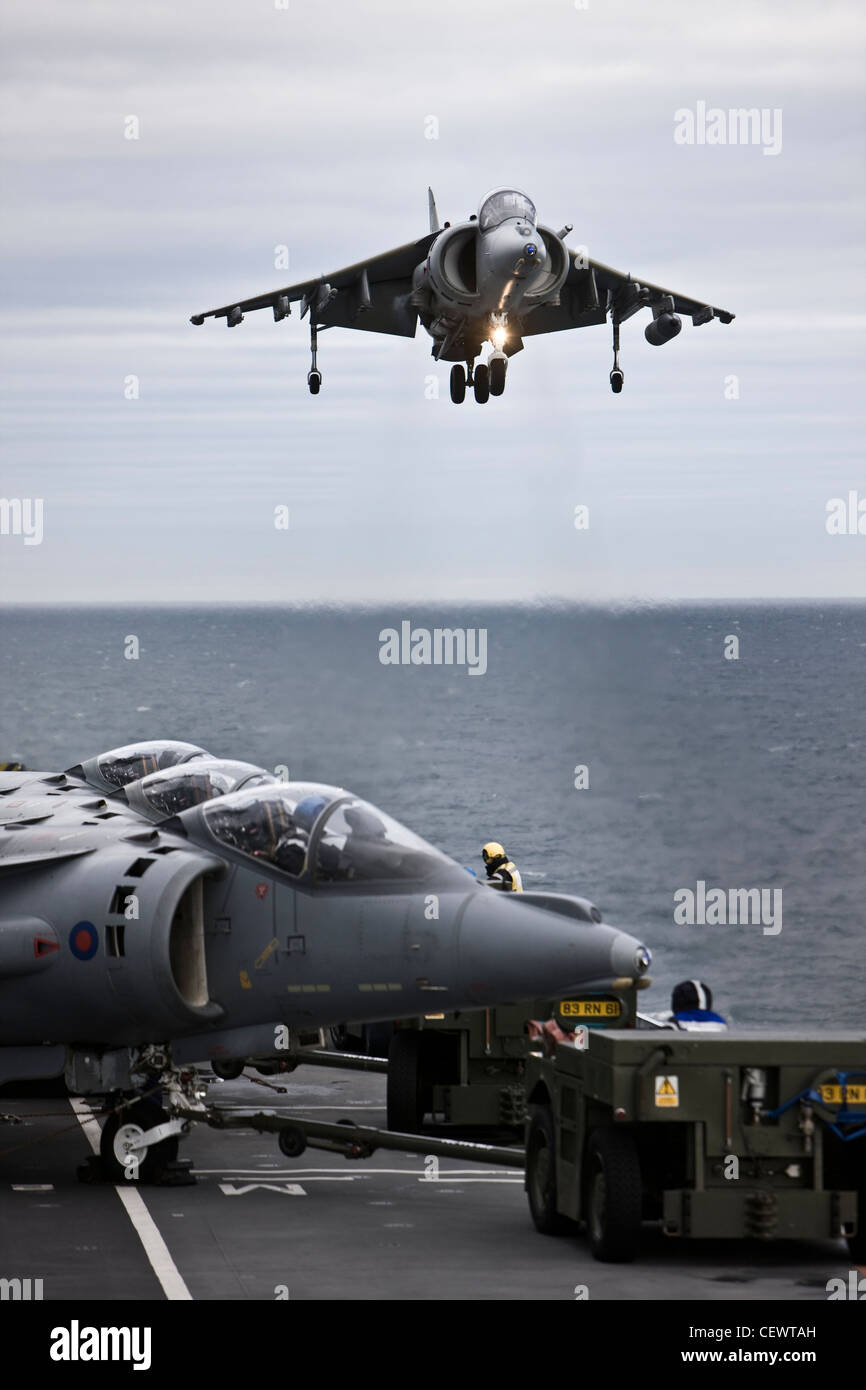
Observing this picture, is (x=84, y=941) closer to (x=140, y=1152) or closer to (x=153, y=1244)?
(x=140, y=1152)

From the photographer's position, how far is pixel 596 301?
35594 millimetres

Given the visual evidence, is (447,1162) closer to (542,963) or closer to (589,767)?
(542,963)

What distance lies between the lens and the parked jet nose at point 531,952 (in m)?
15.9

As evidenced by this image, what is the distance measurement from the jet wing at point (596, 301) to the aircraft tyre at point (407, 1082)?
16785mm

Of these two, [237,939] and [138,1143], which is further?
[138,1143]

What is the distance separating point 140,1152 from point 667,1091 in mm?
5501

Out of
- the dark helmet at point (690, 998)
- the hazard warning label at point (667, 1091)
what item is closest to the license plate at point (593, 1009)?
the dark helmet at point (690, 998)

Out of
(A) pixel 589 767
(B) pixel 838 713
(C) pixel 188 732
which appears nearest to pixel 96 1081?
(A) pixel 589 767

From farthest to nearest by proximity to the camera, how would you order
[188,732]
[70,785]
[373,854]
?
[188,732] → [70,785] → [373,854]

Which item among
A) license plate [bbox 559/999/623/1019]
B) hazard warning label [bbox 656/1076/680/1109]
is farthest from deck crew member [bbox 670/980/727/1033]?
license plate [bbox 559/999/623/1019]

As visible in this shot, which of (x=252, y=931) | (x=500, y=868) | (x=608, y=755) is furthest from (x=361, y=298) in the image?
(x=608, y=755)

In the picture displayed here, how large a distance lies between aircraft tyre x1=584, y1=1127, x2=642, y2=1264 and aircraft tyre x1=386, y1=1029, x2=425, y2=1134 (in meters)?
5.82

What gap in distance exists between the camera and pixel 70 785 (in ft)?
83.7
